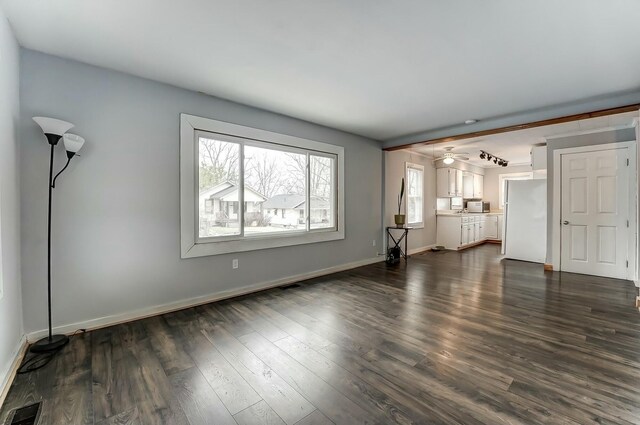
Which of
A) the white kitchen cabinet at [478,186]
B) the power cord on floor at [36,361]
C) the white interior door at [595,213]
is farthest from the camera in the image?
the white kitchen cabinet at [478,186]

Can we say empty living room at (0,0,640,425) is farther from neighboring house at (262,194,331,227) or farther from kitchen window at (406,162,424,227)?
kitchen window at (406,162,424,227)

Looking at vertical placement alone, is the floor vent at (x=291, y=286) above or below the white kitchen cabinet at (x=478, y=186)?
below

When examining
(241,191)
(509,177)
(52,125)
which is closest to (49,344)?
(52,125)

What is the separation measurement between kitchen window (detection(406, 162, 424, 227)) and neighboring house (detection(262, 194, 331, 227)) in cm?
272

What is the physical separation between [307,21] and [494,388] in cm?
277

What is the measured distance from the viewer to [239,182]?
3.57 m

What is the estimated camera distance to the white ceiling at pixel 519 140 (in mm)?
4113

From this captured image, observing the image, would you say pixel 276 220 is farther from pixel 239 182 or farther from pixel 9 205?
pixel 9 205

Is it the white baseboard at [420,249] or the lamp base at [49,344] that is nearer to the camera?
the lamp base at [49,344]

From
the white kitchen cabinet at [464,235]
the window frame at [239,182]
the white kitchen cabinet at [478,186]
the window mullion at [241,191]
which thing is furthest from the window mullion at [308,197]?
the white kitchen cabinet at [478,186]

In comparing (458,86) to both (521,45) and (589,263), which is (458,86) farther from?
(589,263)

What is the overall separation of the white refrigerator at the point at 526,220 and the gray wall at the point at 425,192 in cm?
168

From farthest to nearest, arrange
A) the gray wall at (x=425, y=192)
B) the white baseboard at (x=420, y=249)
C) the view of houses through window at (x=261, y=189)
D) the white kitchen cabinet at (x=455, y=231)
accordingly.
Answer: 1. the white kitchen cabinet at (x=455, y=231)
2. the white baseboard at (x=420, y=249)
3. the gray wall at (x=425, y=192)
4. the view of houses through window at (x=261, y=189)

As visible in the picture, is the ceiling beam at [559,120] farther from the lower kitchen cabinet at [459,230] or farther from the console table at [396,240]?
the lower kitchen cabinet at [459,230]
